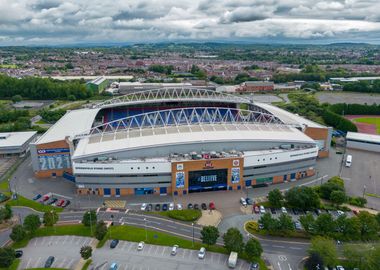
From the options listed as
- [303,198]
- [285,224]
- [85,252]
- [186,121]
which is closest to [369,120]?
[186,121]

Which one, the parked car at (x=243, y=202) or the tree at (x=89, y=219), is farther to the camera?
the parked car at (x=243, y=202)

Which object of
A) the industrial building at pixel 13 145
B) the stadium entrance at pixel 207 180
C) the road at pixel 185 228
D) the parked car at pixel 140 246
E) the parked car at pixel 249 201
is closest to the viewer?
the road at pixel 185 228

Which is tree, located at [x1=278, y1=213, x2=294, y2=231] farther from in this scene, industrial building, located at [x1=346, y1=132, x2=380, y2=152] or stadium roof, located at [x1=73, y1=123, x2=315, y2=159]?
industrial building, located at [x1=346, y1=132, x2=380, y2=152]

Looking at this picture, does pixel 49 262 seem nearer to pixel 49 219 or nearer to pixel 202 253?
pixel 49 219

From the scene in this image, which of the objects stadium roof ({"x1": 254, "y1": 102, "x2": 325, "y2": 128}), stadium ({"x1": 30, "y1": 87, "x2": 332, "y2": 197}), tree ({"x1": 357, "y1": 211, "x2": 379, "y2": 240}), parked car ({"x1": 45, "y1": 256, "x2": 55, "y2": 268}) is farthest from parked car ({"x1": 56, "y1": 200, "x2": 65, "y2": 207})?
stadium roof ({"x1": 254, "y1": 102, "x2": 325, "y2": 128})

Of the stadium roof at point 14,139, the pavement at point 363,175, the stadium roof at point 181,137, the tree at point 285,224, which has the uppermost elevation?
the stadium roof at point 181,137

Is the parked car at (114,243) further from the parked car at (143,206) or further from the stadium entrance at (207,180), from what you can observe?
the stadium entrance at (207,180)

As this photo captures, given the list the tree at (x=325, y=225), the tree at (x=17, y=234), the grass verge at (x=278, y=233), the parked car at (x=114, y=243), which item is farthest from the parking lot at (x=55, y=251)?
the tree at (x=325, y=225)

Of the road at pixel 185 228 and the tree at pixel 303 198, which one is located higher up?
the tree at pixel 303 198
